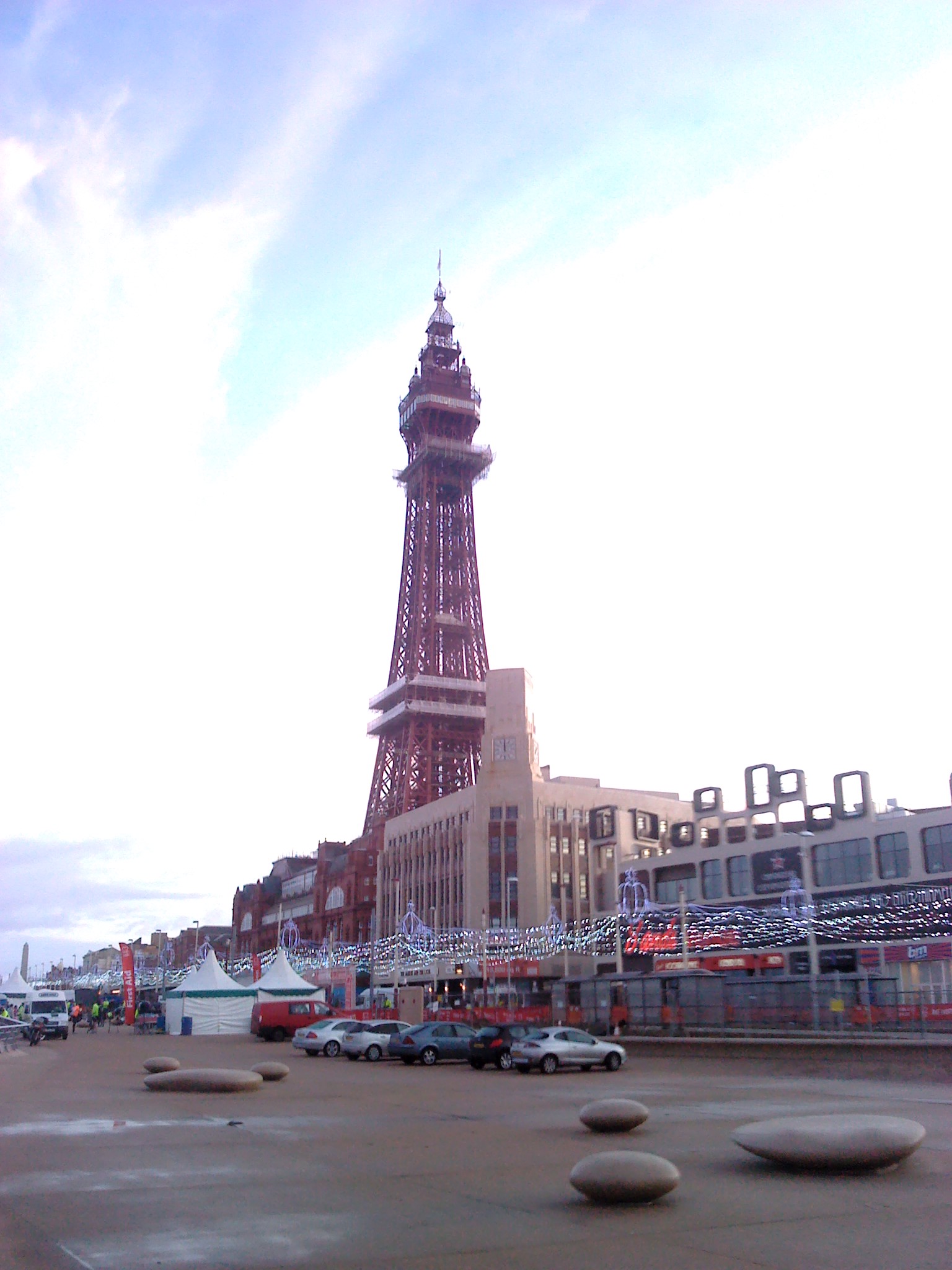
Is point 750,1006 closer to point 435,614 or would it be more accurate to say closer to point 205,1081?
point 205,1081

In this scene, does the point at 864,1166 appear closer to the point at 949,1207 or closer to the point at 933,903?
the point at 949,1207

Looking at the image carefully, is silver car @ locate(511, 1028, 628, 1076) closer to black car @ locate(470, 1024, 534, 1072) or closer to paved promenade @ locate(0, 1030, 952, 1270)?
black car @ locate(470, 1024, 534, 1072)

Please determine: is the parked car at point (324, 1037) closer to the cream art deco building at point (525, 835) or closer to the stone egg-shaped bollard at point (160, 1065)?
the stone egg-shaped bollard at point (160, 1065)

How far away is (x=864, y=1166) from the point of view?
10.2 m

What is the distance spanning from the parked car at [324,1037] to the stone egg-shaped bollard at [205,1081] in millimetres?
16216

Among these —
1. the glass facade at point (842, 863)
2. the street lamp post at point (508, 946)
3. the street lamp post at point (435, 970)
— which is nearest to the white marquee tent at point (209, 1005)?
the street lamp post at point (508, 946)

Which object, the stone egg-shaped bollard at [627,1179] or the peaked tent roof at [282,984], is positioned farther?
the peaked tent roof at [282,984]

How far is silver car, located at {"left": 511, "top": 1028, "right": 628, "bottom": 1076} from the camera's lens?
2572 centimetres

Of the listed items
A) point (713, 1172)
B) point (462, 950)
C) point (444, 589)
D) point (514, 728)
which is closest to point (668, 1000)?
point (713, 1172)

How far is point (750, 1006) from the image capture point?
3338 centimetres

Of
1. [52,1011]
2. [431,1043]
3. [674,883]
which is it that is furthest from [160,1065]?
[674,883]

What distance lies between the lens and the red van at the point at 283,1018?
148 ft

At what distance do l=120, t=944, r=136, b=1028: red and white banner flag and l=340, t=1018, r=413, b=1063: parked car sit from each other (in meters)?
25.9

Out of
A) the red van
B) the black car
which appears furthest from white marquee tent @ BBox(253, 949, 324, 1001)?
the black car
